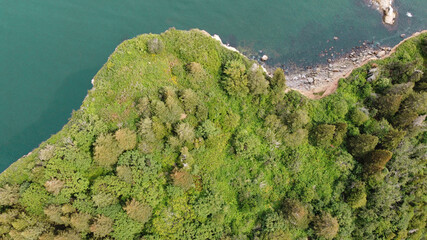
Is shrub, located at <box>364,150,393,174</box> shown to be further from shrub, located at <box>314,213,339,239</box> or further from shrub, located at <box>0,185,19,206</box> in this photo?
shrub, located at <box>0,185,19,206</box>

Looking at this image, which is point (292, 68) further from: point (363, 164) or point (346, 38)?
point (363, 164)

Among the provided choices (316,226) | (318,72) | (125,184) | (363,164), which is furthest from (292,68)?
(125,184)

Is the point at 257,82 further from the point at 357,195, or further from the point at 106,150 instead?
the point at 106,150

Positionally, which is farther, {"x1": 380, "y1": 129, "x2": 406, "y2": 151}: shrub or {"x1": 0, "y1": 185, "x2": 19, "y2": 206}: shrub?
{"x1": 380, "y1": 129, "x2": 406, "y2": 151}: shrub

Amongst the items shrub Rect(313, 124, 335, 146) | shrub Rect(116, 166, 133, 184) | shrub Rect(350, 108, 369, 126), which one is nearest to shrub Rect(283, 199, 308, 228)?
shrub Rect(313, 124, 335, 146)

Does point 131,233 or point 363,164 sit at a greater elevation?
point 363,164

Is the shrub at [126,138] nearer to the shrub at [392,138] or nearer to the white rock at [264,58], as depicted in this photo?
the white rock at [264,58]

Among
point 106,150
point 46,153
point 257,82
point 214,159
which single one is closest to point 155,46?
point 257,82
